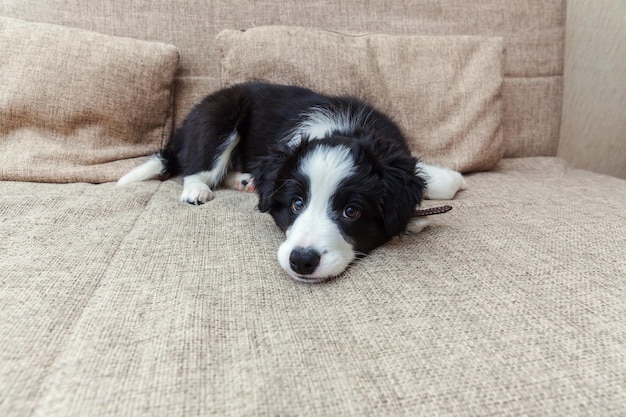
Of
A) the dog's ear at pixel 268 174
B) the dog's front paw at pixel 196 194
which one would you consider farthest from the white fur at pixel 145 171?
the dog's ear at pixel 268 174

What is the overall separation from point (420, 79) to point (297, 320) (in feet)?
5.61

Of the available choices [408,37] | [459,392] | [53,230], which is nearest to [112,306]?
[53,230]

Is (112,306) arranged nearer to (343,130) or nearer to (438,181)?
(343,130)

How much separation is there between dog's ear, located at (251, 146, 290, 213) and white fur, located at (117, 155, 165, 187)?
2.26ft

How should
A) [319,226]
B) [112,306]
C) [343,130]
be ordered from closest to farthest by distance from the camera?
[112,306] → [319,226] → [343,130]

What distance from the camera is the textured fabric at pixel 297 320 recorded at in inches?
27.6

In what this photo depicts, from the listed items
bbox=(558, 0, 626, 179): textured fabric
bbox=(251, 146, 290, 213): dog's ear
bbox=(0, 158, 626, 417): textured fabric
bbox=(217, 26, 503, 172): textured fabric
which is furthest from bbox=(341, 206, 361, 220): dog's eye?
bbox=(558, 0, 626, 179): textured fabric

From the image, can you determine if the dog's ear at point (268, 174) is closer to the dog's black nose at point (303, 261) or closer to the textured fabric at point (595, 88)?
the dog's black nose at point (303, 261)

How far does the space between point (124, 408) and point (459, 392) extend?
0.53 meters

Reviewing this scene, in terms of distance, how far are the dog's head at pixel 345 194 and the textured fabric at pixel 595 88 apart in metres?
2.34

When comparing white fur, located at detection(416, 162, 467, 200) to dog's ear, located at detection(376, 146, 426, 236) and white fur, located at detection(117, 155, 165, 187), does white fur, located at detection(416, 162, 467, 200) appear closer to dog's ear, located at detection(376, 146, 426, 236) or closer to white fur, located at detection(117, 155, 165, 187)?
dog's ear, located at detection(376, 146, 426, 236)

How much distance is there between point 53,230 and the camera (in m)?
1.32

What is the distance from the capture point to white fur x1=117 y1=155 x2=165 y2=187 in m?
1.95

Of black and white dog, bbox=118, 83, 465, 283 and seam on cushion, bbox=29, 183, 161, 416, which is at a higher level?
black and white dog, bbox=118, 83, 465, 283
